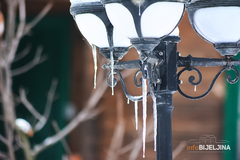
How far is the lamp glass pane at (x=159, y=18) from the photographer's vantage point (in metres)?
1.29

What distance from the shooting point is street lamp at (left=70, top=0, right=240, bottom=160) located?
4.27 feet

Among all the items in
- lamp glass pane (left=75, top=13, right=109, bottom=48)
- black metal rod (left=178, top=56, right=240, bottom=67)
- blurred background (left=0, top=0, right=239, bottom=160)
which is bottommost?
blurred background (left=0, top=0, right=239, bottom=160)

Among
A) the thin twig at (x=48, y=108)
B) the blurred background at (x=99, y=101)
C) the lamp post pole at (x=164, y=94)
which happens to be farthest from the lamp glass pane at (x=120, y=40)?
the thin twig at (x=48, y=108)

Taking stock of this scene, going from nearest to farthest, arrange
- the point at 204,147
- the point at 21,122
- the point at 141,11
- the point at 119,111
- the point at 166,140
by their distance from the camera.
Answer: the point at 141,11, the point at 166,140, the point at 21,122, the point at 204,147, the point at 119,111

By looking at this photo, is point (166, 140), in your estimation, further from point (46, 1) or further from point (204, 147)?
point (46, 1)

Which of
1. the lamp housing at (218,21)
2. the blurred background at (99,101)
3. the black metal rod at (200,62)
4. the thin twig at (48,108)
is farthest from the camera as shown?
the blurred background at (99,101)

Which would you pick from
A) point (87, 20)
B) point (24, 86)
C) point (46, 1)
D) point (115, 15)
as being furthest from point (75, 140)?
point (115, 15)

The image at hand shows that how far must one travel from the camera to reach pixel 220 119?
12.6 ft

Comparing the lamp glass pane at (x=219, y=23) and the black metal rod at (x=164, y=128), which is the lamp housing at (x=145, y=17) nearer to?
the lamp glass pane at (x=219, y=23)

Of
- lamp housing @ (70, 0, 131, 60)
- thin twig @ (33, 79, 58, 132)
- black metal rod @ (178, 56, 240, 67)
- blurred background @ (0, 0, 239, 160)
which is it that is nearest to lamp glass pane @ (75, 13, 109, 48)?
lamp housing @ (70, 0, 131, 60)

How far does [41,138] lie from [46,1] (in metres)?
2.12

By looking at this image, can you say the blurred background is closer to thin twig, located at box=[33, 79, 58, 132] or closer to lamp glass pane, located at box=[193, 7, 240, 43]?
thin twig, located at box=[33, 79, 58, 132]

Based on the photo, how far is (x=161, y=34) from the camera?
134 cm

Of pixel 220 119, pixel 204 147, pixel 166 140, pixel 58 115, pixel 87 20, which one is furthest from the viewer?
pixel 58 115
